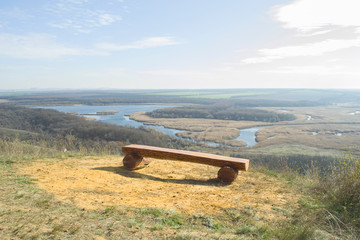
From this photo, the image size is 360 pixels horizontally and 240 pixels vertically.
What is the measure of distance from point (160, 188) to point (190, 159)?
4.70ft

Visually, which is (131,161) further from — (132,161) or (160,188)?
(160,188)

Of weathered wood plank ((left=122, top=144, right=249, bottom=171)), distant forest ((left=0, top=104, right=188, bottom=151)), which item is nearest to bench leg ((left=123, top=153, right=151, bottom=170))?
weathered wood plank ((left=122, top=144, right=249, bottom=171))

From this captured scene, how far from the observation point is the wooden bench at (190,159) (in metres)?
6.21

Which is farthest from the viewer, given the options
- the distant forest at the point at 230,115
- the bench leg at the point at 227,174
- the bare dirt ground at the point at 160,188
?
the distant forest at the point at 230,115

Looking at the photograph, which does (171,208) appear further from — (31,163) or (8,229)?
(31,163)

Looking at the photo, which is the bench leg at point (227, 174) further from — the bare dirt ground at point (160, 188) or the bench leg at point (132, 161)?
the bench leg at point (132, 161)

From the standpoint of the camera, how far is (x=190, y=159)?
6.65 metres

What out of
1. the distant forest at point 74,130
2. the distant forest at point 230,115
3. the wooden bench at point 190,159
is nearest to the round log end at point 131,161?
the wooden bench at point 190,159

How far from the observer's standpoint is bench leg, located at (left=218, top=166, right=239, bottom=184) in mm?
6160

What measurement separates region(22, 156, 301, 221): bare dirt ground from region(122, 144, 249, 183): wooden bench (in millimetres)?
218

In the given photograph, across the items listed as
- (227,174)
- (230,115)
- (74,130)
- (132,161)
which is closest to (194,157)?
(227,174)

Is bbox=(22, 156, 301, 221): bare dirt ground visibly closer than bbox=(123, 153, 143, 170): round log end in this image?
Yes

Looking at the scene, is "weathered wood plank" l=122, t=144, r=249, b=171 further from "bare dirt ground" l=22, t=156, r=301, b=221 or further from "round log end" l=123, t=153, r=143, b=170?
"bare dirt ground" l=22, t=156, r=301, b=221

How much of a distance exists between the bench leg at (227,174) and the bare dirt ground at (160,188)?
15 cm
